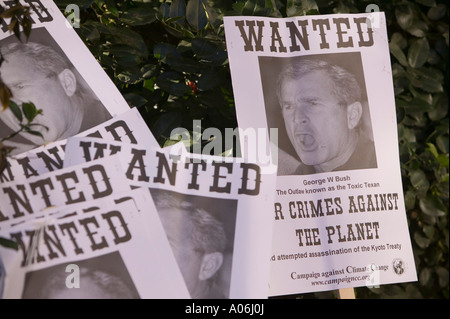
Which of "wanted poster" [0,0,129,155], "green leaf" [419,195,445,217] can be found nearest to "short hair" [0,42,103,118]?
"wanted poster" [0,0,129,155]

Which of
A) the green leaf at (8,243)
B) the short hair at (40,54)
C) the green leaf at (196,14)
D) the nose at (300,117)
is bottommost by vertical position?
the green leaf at (8,243)

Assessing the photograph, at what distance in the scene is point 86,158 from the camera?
104 centimetres

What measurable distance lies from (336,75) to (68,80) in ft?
1.91

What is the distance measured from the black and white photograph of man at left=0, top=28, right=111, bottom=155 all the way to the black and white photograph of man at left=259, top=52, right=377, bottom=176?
1.23ft

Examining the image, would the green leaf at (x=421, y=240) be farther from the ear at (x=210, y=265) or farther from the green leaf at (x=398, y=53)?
the ear at (x=210, y=265)

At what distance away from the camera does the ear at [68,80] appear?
3.80ft

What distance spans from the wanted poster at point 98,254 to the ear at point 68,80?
0.29 m

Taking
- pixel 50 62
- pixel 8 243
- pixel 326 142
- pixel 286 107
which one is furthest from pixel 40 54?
pixel 326 142

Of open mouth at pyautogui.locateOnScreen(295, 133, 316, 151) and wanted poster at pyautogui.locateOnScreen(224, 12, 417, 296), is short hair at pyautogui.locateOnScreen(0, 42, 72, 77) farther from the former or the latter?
open mouth at pyautogui.locateOnScreen(295, 133, 316, 151)

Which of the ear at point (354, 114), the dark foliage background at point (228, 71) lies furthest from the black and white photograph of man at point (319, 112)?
the dark foliage background at point (228, 71)

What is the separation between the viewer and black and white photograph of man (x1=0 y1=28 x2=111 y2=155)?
1.12 m

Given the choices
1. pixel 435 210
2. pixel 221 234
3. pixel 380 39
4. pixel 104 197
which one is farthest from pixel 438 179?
pixel 104 197

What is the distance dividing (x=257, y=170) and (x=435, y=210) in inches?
36.6
